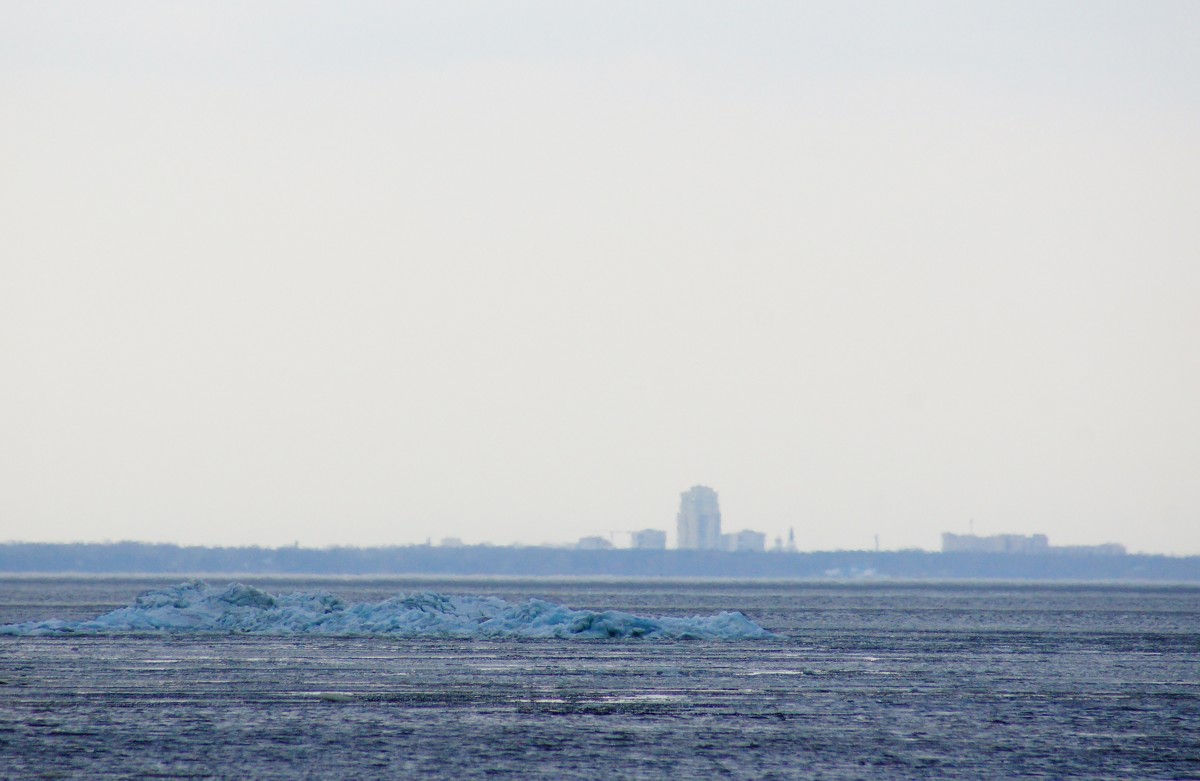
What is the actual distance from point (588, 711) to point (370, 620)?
2830 cm

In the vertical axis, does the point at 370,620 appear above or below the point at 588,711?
above

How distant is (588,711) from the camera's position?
25.1 metres

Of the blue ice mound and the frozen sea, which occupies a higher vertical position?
the blue ice mound

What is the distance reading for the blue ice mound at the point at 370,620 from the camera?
49.9 metres

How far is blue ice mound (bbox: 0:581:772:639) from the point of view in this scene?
4988cm

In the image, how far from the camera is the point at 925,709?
1025 inches

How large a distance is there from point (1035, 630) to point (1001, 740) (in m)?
40.8

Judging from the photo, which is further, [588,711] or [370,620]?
[370,620]

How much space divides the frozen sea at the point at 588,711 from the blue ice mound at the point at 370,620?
5226 millimetres

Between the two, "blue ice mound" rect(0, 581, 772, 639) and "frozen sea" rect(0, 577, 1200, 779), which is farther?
"blue ice mound" rect(0, 581, 772, 639)

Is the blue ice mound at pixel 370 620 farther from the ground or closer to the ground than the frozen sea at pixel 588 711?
farther from the ground

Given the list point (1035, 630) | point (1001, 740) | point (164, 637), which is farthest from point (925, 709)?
point (1035, 630)

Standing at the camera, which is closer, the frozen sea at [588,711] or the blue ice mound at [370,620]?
the frozen sea at [588,711]

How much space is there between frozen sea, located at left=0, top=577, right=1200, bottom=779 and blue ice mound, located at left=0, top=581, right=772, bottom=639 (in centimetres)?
523
